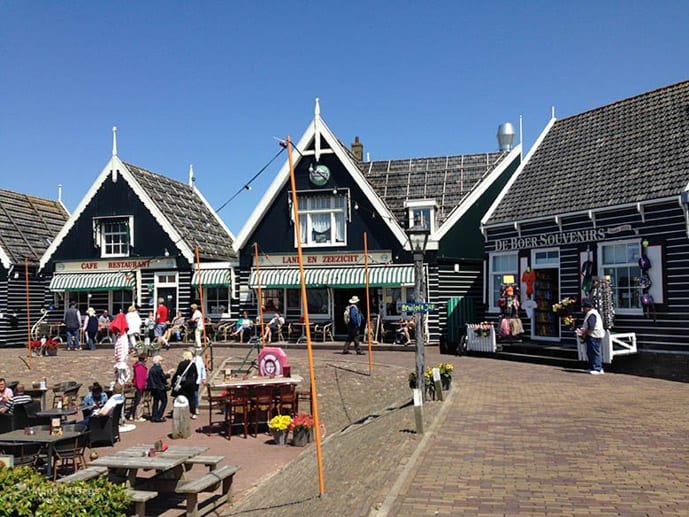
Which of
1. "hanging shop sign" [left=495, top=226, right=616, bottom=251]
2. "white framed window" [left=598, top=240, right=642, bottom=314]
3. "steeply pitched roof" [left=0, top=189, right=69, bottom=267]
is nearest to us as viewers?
"white framed window" [left=598, top=240, right=642, bottom=314]

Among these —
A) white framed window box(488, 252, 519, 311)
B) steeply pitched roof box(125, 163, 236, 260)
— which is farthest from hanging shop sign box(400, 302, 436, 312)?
steeply pitched roof box(125, 163, 236, 260)

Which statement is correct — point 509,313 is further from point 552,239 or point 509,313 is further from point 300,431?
point 300,431

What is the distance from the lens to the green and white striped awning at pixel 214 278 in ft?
94.3

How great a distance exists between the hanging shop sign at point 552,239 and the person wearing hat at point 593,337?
8.90 ft

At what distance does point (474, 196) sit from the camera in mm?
27609

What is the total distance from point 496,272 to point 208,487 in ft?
55.1

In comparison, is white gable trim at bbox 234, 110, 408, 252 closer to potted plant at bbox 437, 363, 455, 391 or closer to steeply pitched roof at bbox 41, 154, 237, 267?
steeply pitched roof at bbox 41, 154, 237, 267

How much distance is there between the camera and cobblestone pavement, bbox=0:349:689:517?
788cm

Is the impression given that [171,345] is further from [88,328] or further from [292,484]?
[292,484]

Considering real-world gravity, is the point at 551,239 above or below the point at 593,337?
above

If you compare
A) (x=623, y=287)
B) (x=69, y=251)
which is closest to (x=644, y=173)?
(x=623, y=287)

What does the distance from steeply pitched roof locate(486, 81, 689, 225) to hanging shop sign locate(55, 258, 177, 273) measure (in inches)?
546

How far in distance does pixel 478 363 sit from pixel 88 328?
15.2 metres

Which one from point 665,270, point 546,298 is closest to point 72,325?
point 546,298
